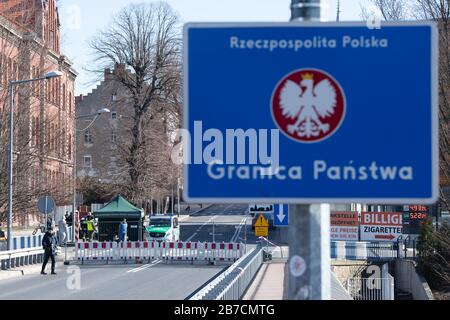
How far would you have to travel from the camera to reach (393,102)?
387 centimetres

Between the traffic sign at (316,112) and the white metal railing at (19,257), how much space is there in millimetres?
26033

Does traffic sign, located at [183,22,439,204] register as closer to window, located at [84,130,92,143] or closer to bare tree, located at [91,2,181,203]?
bare tree, located at [91,2,181,203]

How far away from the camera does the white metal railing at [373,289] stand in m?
28.0

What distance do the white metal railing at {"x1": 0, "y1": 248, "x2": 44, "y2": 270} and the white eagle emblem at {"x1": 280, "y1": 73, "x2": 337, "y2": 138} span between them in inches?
1031

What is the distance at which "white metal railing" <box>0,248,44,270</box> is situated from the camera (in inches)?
1164

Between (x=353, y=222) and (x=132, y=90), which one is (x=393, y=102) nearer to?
(x=353, y=222)

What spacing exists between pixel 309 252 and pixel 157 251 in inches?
1359

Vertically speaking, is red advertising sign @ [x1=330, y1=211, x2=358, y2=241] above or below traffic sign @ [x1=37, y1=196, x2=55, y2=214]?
below

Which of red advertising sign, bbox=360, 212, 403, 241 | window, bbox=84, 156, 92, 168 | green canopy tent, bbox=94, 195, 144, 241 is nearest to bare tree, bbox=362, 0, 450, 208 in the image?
red advertising sign, bbox=360, 212, 403, 241

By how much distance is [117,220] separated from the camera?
45219 mm

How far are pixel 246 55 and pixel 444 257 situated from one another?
27.4m

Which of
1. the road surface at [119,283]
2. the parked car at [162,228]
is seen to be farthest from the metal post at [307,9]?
the parked car at [162,228]

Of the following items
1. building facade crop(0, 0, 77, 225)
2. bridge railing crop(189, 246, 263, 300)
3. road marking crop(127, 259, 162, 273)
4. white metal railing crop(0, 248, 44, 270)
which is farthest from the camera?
building facade crop(0, 0, 77, 225)
